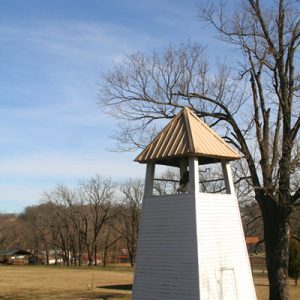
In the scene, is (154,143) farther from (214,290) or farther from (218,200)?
(214,290)

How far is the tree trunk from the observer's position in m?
18.4

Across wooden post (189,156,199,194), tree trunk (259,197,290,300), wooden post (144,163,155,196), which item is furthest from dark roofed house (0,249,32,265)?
wooden post (189,156,199,194)

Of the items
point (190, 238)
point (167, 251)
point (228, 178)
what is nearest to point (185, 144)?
point (228, 178)

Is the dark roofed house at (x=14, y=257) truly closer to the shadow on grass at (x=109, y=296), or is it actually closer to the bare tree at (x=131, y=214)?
the bare tree at (x=131, y=214)

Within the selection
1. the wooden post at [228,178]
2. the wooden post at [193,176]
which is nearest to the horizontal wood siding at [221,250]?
the wooden post at [193,176]

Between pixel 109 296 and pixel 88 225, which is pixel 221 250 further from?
pixel 88 225

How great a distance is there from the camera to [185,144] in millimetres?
13281

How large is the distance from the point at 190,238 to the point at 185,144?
265 cm

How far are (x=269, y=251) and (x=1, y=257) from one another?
3070 inches

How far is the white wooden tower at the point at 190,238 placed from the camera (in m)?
12.1

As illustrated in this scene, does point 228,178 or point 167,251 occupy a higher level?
point 228,178

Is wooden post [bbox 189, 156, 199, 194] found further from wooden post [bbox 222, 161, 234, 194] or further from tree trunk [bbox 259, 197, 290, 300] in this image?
tree trunk [bbox 259, 197, 290, 300]

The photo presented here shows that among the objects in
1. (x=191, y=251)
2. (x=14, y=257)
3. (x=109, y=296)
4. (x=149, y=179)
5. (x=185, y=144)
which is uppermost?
(x=185, y=144)

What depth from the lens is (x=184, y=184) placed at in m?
14.0
